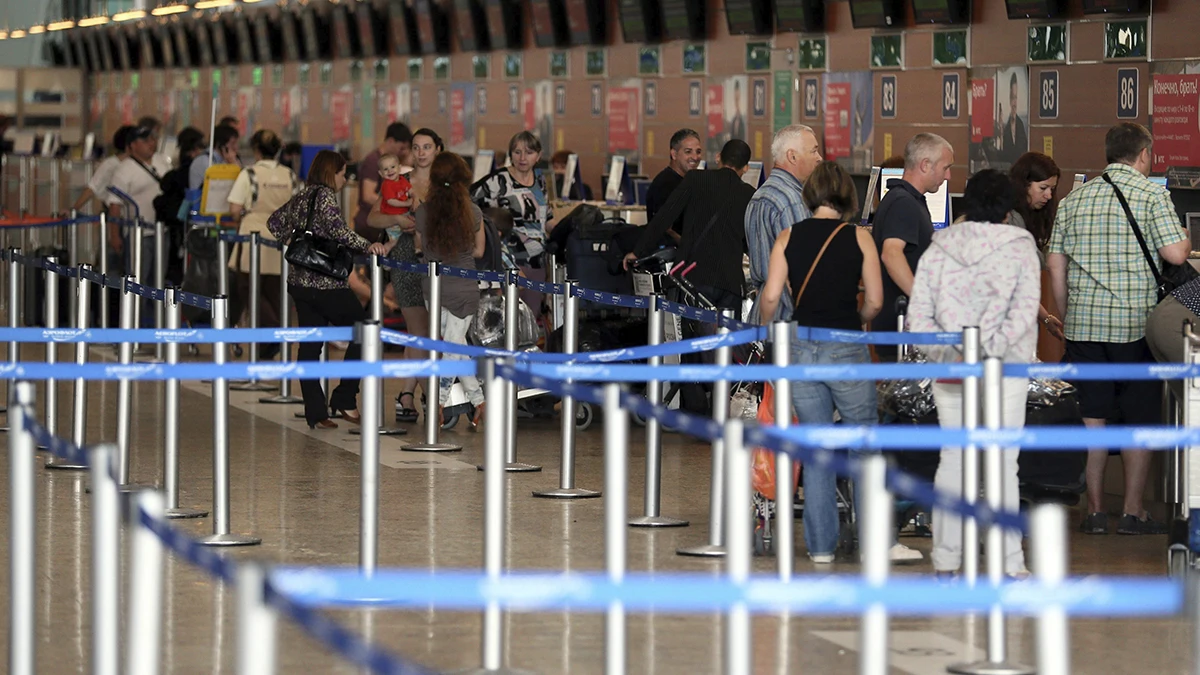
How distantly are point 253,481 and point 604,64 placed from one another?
32.7ft

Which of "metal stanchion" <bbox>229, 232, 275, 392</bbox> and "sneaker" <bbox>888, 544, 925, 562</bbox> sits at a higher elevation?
"metal stanchion" <bbox>229, 232, 275, 392</bbox>

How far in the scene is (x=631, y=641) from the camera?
6.03m

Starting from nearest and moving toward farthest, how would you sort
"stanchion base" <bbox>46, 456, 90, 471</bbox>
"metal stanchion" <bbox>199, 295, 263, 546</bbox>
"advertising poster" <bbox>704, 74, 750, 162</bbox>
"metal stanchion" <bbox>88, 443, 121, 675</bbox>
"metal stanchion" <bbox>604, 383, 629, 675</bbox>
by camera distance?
"metal stanchion" <bbox>88, 443, 121, 675</bbox>
"metal stanchion" <bbox>604, 383, 629, 675</bbox>
"metal stanchion" <bbox>199, 295, 263, 546</bbox>
"stanchion base" <bbox>46, 456, 90, 471</bbox>
"advertising poster" <bbox>704, 74, 750, 162</bbox>

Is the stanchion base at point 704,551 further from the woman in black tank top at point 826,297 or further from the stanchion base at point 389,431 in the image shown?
the stanchion base at point 389,431

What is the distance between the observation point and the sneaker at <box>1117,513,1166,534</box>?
790 cm

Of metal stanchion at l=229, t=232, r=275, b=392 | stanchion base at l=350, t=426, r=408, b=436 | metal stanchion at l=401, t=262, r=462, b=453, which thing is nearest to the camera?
metal stanchion at l=401, t=262, r=462, b=453

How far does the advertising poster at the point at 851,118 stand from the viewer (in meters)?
13.9

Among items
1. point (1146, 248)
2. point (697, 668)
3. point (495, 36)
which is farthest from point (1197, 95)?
point (495, 36)

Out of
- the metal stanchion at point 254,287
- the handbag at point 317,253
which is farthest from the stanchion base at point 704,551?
the metal stanchion at point 254,287

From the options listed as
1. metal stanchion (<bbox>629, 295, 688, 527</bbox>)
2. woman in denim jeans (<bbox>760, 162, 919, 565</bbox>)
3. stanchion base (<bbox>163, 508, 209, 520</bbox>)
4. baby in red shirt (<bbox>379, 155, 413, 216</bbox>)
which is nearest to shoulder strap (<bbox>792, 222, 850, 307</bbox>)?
woman in denim jeans (<bbox>760, 162, 919, 565</bbox>)

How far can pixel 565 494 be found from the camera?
8586 mm

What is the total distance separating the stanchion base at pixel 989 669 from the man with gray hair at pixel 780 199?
266 centimetres

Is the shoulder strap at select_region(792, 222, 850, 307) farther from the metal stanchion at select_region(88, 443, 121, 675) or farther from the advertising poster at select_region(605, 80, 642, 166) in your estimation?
the advertising poster at select_region(605, 80, 642, 166)

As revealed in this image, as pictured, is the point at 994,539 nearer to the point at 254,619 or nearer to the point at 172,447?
the point at 254,619
